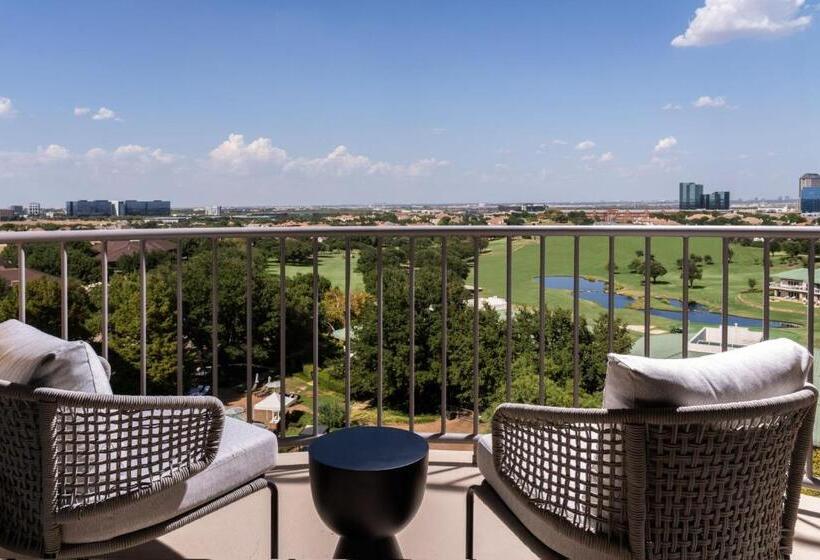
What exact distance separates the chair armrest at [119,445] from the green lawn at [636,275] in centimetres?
196

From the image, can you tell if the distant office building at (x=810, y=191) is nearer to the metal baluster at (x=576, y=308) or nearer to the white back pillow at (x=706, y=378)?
the metal baluster at (x=576, y=308)

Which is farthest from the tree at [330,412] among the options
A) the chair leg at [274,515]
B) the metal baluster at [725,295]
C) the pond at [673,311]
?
the chair leg at [274,515]

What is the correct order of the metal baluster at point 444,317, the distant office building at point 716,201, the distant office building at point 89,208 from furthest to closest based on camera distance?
the distant office building at point 89,208 → the distant office building at point 716,201 → the metal baluster at point 444,317

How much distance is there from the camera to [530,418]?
1.59m

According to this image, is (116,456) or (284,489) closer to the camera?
(116,456)

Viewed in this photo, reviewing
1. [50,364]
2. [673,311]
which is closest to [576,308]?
[50,364]

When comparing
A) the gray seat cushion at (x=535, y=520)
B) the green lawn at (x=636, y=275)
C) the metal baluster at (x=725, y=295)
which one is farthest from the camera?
the green lawn at (x=636, y=275)

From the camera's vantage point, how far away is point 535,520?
1.61 metres

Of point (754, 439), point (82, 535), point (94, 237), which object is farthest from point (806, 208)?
point (82, 535)

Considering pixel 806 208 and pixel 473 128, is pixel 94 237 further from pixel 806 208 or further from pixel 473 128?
pixel 473 128

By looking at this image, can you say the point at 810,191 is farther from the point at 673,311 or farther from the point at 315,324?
the point at 315,324

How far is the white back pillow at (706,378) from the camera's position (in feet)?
4.52

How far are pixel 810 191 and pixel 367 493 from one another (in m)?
6.98

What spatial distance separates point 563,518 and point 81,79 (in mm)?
51768
